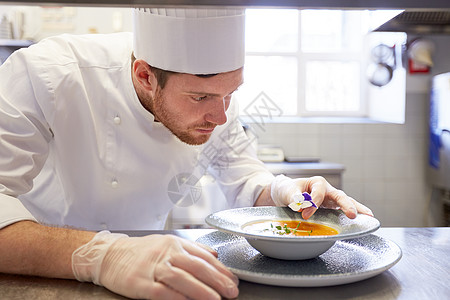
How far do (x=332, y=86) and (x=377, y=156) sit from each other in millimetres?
845

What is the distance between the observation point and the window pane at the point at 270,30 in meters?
4.34

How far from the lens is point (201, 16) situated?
4.28 ft

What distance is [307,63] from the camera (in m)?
4.38

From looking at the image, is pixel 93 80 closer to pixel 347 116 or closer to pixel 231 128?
pixel 231 128

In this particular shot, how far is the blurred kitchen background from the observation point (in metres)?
3.63

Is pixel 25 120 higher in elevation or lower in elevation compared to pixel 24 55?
lower

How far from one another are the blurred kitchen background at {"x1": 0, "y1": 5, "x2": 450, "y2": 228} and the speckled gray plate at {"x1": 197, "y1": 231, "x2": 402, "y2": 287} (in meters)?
2.19

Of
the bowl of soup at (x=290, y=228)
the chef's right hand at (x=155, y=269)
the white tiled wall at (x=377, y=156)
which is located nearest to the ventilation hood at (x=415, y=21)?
the bowl of soup at (x=290, y=228)

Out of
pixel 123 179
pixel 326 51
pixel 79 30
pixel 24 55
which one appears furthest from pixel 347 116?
pixel 24 55

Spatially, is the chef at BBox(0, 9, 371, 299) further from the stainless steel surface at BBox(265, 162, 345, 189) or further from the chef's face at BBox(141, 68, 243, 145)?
the stainless steel surface at BBox(265, 162, 345, 189)

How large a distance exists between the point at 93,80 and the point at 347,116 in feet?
11.1

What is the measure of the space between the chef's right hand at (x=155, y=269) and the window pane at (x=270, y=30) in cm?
363

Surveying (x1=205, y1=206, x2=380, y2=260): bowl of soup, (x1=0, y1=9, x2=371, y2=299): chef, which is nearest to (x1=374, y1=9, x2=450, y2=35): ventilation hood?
(x1=0, y1=9, x2=371, y2=299): chef

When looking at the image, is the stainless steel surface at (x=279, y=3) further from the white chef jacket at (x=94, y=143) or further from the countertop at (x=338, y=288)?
the white chef jacket at (x=94, y=143)
